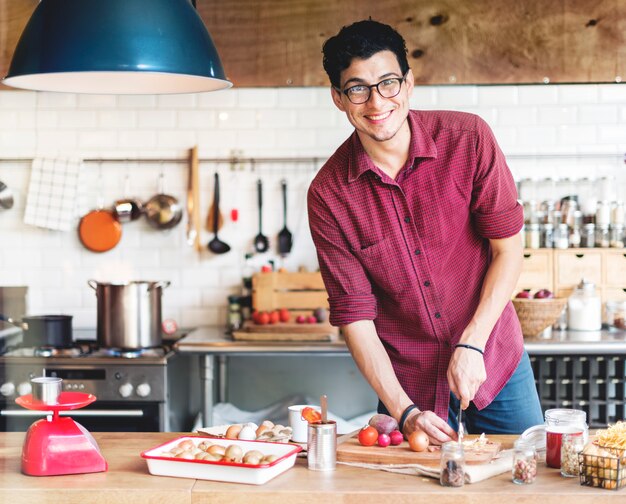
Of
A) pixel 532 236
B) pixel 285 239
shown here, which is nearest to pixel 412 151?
pixel 532 236

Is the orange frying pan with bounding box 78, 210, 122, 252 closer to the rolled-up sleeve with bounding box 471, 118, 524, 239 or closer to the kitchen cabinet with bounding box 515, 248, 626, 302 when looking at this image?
the kitchen cabinet with bounding box 515, 248, 626, 302

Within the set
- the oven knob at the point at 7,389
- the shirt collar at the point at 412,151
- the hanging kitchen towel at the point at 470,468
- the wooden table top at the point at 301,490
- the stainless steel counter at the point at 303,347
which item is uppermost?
the shirt collar at the point at 412,151

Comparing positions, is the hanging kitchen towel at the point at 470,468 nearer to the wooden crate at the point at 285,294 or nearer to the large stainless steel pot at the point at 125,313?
the large stainless steel pot at the point at 125,313

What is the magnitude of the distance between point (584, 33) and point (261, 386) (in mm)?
2719

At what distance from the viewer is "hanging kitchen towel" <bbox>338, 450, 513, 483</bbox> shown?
7.55 ft

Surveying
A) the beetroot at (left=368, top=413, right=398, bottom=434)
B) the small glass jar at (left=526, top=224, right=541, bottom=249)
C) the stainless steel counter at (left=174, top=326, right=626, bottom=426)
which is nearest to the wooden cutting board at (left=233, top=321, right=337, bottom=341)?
the stainless steel counter at (left=174, top=326, right=626, bottom=426)

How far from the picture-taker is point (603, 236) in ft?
16.8

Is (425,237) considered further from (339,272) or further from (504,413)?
(504,413)

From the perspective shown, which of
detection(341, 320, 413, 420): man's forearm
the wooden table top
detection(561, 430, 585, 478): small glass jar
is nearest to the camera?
the wooden table top

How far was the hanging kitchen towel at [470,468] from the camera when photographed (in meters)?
2.30

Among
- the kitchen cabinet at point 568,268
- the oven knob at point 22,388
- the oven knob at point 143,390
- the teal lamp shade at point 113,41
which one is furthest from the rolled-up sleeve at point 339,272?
the kitchen cabinet at point 568,268

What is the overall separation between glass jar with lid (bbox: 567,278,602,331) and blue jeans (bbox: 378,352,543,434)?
1.90m

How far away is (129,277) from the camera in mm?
5449

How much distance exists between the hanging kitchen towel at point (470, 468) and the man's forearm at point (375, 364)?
39cm
